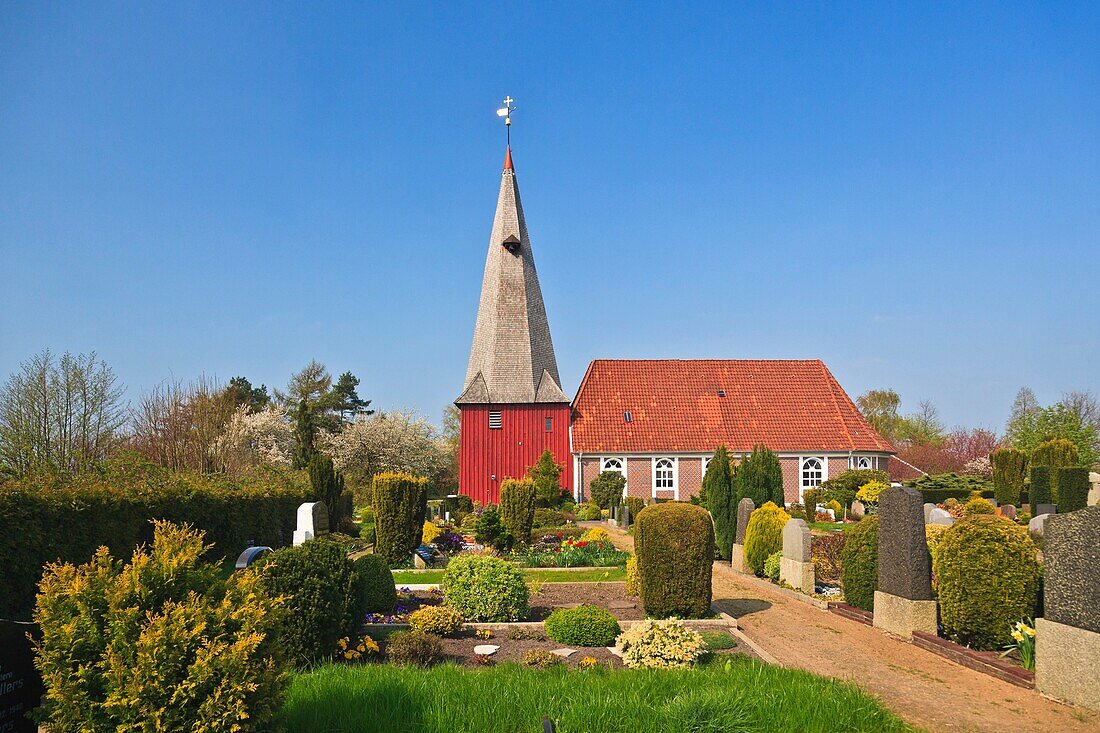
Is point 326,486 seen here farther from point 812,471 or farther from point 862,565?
point 812,471

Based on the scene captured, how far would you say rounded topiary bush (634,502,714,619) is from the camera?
1084 centimetres

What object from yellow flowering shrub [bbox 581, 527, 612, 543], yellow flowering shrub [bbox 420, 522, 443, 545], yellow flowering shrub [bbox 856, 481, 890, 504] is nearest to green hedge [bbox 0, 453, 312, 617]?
yellow flowering shrub [bbox 420, 522, 443, 545]

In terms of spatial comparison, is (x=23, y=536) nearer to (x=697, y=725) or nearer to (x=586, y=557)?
(x=697, y=725)

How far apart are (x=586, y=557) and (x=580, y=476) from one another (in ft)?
63.8

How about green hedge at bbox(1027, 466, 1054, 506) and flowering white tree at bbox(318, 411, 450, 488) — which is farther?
flowering white tree at bbox(318, 411, 450, 488)

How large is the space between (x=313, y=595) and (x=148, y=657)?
3.51 metres

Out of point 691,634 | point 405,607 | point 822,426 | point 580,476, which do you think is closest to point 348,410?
point 580,476

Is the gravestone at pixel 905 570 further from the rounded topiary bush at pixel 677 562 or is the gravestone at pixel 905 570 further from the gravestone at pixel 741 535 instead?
the gravestone at pixel 741 535

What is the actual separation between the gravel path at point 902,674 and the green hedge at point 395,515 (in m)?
7.75

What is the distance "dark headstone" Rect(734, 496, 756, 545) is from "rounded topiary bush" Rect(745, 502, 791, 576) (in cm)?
68

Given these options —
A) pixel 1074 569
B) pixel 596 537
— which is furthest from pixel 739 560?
pixel 1074 569

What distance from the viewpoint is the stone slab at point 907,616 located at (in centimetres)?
1012

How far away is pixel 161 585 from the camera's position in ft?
17.3

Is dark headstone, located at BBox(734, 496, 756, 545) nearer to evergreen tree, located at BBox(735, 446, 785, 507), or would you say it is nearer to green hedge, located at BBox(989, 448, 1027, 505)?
evergreen tree, located at BBox(735, 446, 785, 507)
